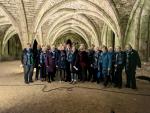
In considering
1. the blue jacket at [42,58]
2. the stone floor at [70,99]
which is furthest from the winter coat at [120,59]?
the blue jacket at [42,58]

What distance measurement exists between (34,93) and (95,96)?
1881 millimetres

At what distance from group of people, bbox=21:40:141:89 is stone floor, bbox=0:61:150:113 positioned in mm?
530

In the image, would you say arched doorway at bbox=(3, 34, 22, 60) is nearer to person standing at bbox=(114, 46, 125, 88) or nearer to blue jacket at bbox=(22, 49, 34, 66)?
blue jacket at bbox=(22, 49, 34, 66)

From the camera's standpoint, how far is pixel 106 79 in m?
9.18

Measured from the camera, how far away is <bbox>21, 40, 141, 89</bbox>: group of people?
29.8 ft

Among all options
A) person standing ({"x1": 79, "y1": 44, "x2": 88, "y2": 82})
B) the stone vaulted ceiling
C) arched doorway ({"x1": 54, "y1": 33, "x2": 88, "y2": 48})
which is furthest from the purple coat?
arched doorway ({"x1": 54, "y1": 33, "x2": 88, "y2": 48})

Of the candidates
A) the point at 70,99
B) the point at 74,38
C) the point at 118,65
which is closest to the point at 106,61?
the point at 118,65

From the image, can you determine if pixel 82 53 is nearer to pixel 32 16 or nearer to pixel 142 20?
pixel 142 20

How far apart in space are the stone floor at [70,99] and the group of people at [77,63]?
530 millimetres

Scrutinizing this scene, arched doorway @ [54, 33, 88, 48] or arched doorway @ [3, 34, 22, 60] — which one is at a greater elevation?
arched doorway @ [54, 33, 88, 48]

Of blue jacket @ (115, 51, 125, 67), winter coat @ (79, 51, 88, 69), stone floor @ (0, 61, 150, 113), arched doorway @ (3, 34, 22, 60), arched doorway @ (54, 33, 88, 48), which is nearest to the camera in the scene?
stone floor @ (0, 61, 150, 113)

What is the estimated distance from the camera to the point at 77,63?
9.85 meters

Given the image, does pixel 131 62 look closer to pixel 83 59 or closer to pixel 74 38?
pixel 83 59

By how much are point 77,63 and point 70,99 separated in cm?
285
